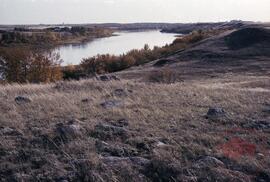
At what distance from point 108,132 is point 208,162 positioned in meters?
1.88

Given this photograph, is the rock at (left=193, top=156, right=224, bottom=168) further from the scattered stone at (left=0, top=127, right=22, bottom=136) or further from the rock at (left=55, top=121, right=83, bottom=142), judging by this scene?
the scattered stone at (left=0, top=127, right=22, bottom=136)

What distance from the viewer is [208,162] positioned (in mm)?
5953

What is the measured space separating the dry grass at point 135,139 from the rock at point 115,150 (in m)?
0.08

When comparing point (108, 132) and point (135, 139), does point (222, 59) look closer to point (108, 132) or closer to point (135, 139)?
point (108, 132)

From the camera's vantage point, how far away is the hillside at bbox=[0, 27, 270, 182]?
577 centimetres

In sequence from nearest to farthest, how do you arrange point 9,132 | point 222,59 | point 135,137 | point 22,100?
1. point 135,137
2. point 9,132
3. point 22,100
4. point 222,59

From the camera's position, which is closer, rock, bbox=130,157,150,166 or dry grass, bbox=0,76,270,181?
dry grass, bbox=0,76,270,181

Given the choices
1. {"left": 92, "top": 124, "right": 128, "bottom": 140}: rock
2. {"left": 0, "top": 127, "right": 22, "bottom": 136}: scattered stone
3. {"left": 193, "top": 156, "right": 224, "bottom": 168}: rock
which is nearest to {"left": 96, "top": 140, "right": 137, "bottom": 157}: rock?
{"left": 92, "top": 124, "right": 128, "bottom": 140}: rock

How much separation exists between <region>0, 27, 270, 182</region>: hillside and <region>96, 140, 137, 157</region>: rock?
0.07 ft

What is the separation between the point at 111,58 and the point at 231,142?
57.0 metres

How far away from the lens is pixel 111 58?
63375mm

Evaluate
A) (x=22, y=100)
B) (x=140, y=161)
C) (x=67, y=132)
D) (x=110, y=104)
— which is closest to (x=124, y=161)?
(x=140, y=161)

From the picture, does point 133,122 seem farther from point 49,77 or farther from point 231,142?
point 49,77

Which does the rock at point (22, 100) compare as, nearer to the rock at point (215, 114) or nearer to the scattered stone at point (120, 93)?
the scattered stone at point (120, 93)
